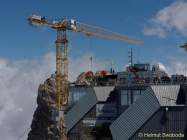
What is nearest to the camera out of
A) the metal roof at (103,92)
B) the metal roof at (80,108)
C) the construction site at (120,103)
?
the construction site at (120,103)

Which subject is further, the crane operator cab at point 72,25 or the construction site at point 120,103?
the crane operator cab at point 72,25

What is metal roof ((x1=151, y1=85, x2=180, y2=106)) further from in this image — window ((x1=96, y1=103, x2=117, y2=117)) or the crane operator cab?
the crane operator cab

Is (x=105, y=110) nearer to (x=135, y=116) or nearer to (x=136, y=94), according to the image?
(x=136, y=94)

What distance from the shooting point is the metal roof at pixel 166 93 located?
384 feet

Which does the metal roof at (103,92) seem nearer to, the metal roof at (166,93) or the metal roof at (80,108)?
the metal roof at (80,108)

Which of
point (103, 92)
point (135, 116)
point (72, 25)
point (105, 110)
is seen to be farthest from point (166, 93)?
point (72, 25)

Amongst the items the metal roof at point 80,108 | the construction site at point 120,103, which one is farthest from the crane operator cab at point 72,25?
the metal roof at point 80,108

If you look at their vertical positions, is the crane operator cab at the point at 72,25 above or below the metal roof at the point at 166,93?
above

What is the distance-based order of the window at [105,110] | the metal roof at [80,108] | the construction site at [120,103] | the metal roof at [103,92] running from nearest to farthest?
the construction site at [120,103], the window at [105,110], the metal roof at [103,92], the metal roof at [80,108]

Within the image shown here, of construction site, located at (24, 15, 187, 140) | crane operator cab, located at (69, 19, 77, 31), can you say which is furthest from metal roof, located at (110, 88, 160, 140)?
crane operator cab, located at (69, 19, 77, 31)

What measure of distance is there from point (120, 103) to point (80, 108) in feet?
43.1

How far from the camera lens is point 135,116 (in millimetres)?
121938

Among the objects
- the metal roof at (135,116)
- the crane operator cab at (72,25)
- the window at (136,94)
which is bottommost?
the metal roof at (135,116)

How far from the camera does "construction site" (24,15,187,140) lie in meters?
116
